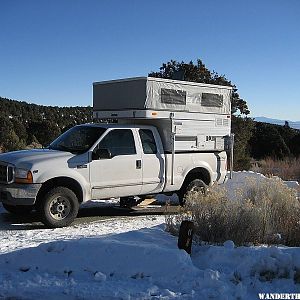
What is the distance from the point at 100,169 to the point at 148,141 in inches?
55.7

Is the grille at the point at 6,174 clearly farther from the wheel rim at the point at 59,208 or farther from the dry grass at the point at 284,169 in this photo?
the dry grass at the point at 284,169

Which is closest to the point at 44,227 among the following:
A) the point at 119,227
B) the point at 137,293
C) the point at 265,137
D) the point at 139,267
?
the point at 119,227

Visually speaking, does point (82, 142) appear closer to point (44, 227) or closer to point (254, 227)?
point (44, 227)

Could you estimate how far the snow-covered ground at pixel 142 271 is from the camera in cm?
491

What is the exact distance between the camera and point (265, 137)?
33.5m

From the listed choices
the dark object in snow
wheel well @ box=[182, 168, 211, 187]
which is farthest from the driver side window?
the dark object in snow

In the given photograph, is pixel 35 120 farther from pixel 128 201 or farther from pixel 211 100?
pixel 128 201

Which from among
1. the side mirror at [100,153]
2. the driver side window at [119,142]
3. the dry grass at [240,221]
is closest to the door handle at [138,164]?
the driver side window at [119,142]

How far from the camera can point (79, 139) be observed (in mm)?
9281

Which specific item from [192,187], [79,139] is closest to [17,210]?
[79,139]

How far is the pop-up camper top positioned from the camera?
9.70m

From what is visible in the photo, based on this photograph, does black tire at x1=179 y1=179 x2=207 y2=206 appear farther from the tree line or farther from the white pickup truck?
the tree line

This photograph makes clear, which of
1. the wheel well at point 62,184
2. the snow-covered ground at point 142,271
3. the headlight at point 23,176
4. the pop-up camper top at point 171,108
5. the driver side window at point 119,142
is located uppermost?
the pop-up camper top at point 171,108

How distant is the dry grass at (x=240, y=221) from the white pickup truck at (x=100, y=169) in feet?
6.63
